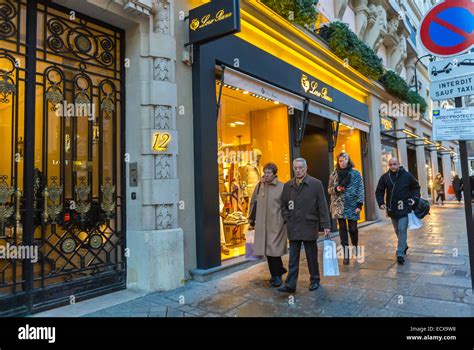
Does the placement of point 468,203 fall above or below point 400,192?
below

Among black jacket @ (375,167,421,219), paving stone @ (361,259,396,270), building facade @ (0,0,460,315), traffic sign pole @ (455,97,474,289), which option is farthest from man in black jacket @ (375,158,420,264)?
building facade @ (0,0,460,315)

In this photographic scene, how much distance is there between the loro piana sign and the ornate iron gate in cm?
119

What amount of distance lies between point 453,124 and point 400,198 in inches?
76.9

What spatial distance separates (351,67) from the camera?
36.8 ft

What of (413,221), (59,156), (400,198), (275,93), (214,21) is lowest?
(413,221)

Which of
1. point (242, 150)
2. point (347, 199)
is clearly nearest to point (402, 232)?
point (347, 199)

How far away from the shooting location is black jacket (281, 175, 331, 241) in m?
4.55

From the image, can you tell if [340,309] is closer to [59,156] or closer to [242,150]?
[59,156]

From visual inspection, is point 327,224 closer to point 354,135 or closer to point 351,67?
point 351,67

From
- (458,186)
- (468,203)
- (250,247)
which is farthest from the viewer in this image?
(458,186)

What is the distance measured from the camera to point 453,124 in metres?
4.36

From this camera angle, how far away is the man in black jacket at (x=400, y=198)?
5969mm

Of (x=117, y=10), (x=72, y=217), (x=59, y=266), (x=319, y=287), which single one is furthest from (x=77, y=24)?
(x=319, y=287)
